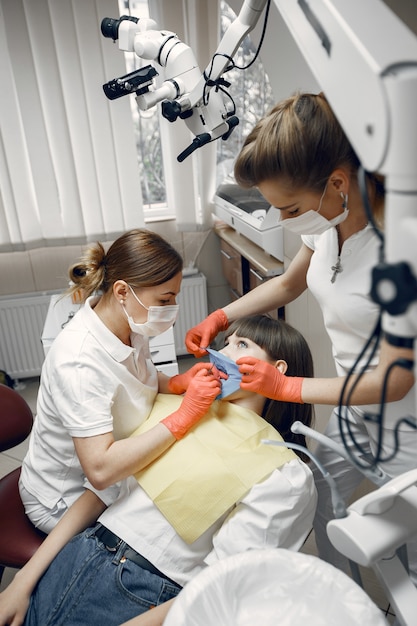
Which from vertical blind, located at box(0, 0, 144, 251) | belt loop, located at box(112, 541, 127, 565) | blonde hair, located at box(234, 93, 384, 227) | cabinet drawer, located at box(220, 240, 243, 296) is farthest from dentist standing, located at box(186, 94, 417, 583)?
vertical blind, located at box(0, 0, 144, 251)

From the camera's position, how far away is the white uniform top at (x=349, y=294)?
3.59 feet

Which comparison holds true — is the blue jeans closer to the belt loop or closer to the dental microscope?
the belt loop

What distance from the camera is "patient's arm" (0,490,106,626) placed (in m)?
1.04

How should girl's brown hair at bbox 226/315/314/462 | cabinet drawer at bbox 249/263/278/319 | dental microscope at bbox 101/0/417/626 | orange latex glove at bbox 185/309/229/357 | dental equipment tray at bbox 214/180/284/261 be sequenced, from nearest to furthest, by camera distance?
dental microscope at bbox 101/0/417/626, girl's brown hair at bbox 226/315/314/462, orange latex glove at bbox 185/309/229/357, dental equipment tray at bbox 214/180/284/261, cabinet drawer at bbox 249/263/278/319

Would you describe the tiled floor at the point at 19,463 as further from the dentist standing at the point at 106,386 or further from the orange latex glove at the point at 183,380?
the orange latex glove at the point at 183,380

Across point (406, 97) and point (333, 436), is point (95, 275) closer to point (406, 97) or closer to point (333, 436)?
point (333, 436)

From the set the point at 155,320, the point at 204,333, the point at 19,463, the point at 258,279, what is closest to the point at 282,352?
the point at 204,333

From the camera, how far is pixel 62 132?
2619 millimetres

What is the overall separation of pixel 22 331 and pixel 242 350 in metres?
2.00

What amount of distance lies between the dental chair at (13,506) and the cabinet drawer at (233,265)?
1487 millimetres

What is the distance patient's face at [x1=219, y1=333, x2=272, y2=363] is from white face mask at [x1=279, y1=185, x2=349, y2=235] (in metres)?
0.36

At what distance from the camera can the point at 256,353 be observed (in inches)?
52.9

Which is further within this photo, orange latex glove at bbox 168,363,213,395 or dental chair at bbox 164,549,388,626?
orange latex glove at bbox 168,363,213,395

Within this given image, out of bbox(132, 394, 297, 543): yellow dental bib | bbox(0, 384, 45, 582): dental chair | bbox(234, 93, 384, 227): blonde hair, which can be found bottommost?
bbox(0, 384, 45, 582): dental chair
